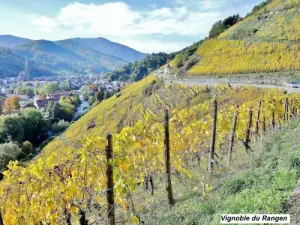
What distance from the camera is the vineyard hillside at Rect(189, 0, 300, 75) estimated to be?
133 ft

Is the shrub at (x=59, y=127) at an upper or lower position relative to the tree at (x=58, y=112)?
lower

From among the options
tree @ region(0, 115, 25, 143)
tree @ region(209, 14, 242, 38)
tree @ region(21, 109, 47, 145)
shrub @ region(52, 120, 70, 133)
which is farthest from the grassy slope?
tree @ region(209, 14, 242, 38)

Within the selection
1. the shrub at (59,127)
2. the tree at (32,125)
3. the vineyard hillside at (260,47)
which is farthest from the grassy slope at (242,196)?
the shrub at (59,127)

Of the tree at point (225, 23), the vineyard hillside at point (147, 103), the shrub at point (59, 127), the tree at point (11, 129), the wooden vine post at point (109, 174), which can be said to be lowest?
the shrub at point (59, 127)

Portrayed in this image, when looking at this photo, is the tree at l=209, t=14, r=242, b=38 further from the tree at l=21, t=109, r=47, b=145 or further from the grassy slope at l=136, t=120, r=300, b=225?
the grassy slope at l=136, t=120, r=300, b=225

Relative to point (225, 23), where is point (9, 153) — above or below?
below

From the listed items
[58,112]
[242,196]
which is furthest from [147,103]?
[242,196]

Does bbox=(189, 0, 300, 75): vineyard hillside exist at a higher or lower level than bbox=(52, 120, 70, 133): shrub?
higher

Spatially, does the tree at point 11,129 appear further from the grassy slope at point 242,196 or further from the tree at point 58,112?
the grassy slope at point 242,196

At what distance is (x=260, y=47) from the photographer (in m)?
45.7

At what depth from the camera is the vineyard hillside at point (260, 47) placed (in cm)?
4056

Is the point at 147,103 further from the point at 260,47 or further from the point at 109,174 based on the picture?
the point at 109,174

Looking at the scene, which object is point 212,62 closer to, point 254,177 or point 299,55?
point 299,55

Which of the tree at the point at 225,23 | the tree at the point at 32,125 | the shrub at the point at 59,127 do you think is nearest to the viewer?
the tree at the point at 32,125
